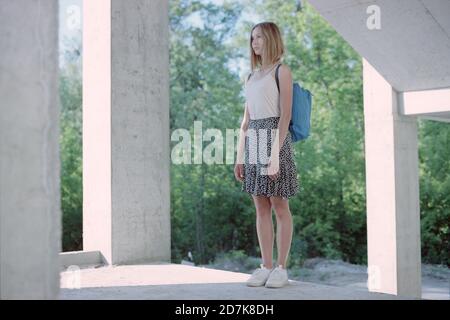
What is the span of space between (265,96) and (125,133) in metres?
2.09

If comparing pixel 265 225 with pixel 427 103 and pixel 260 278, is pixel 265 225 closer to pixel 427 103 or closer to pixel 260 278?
pixel 260 278

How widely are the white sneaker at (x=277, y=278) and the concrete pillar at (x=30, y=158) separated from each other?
1.57 m

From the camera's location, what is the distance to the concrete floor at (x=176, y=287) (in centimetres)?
377

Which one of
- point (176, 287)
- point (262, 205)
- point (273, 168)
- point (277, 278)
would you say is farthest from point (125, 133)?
point (277, 278)

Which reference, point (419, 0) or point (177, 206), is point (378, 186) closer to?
point (419, 0)

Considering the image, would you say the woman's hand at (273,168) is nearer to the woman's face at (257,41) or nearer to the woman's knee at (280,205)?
the woman's knee at (280,205)

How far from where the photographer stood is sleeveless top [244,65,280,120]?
156 inches

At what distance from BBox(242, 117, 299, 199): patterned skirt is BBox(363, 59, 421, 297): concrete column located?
11.9 ft

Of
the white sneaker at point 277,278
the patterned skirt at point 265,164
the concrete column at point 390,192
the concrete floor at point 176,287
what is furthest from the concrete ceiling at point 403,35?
the white sneaker at point 277,278

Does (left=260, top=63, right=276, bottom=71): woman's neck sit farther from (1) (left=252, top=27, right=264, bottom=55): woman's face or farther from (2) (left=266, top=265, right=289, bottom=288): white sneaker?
(2) (left=266, top=265, right=289, bottom=288): white sneaker

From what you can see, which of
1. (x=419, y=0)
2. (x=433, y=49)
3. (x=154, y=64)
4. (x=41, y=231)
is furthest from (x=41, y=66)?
(x=433, y=49)

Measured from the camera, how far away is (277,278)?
3986 millimetres

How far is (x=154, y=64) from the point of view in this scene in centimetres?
602
